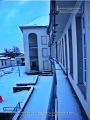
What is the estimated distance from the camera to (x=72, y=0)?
71.2 inches

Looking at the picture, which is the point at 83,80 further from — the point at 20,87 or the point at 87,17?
the point at 20,87

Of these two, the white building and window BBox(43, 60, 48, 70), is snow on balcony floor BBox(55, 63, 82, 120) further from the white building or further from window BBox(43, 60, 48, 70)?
window BBox(43, 60, 48, 70)

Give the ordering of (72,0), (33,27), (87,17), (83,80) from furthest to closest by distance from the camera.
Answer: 1. (33,27)
2. (83,80)
3. (72,0)
4. (87,17)

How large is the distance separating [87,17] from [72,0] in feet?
1.99

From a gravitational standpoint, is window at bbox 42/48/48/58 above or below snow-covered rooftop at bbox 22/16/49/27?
below

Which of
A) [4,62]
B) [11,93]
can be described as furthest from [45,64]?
[4,62]

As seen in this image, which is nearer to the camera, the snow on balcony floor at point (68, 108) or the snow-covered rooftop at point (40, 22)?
the snow on balcony floor at point (68, 108)

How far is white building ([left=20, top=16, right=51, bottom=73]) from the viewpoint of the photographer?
10.8m

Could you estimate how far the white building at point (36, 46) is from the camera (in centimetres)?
1080

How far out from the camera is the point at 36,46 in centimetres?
1143

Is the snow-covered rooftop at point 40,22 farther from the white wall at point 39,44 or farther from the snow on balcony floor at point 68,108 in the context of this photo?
the snow on balcony floor at point 68,108

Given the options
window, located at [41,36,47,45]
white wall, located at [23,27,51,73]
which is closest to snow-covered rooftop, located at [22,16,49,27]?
white wall, located at [23,27,51,73]

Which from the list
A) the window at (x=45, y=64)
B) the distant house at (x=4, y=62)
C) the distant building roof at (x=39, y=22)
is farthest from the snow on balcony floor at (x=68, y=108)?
the distant house at (x=4, y=62)

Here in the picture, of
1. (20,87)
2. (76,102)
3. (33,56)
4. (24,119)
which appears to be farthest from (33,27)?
(76,102)
